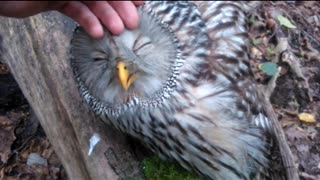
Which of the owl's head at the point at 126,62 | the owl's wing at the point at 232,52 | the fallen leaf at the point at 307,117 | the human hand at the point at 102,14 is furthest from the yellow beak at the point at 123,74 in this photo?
the fallen leaf at the point at 307,117

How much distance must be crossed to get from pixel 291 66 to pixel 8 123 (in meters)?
1.89

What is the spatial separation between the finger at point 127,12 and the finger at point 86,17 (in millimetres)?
97

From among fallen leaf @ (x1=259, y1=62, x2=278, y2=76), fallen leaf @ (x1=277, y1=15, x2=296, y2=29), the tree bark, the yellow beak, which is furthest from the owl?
fallen leaf @ (x1=277, y1=15, x2=296, y2=29)

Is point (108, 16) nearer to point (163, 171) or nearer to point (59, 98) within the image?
point (59, 98)

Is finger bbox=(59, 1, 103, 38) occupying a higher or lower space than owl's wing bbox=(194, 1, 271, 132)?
higher

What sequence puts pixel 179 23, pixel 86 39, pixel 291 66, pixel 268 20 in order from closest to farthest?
pixel 86 39, pixel 179 23, pixel 291 66, pixel 268 20

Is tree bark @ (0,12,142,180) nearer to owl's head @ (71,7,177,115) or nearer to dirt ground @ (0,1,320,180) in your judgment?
owl's head @ (71,7,177,115)

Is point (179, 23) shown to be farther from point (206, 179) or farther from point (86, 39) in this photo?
point (206, 179)

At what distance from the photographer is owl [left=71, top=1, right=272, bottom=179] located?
262 cm

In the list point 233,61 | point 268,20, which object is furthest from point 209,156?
point 268,20

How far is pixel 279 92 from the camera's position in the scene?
405 cm

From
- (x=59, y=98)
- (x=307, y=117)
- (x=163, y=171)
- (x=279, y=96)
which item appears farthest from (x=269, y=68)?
(x=59, y=98)

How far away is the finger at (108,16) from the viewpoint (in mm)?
2486

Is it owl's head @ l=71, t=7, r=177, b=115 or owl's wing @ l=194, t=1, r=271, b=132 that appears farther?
owl's wing @ l=194, t=1, r=271, b=132
